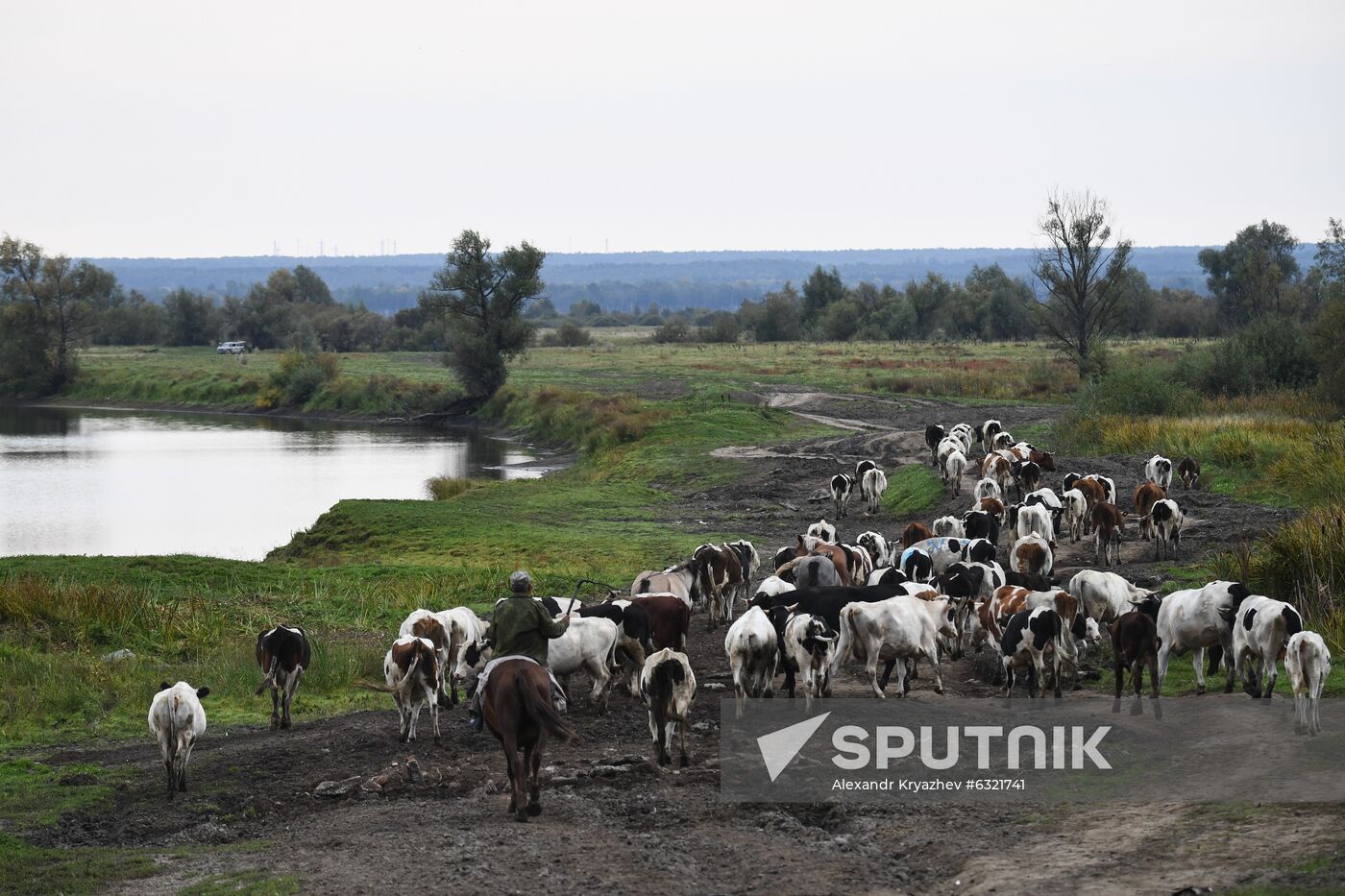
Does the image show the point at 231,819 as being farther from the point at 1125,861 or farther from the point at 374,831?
the point at 1125,861

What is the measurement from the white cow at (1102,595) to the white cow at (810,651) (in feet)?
14.0

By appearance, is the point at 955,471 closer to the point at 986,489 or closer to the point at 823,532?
the point at 986,489

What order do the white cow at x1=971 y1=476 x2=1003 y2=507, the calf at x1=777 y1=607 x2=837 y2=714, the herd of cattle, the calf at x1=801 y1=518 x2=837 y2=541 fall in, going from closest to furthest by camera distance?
the herd of cattle, the calf at x1=777 y1=607 x2=837 y2=714, the calf at x1=801 y1=518 x2=837 y2=541, the white cow at x1=971 y1=476 x2=1003 y2=507

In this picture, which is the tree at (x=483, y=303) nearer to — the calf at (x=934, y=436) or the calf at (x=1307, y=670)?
the calf at (x=934, y=436)

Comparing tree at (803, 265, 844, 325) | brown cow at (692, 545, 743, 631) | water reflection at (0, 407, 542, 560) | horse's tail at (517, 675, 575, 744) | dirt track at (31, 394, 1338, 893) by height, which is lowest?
water reflection at (0, 407, 542, 560)

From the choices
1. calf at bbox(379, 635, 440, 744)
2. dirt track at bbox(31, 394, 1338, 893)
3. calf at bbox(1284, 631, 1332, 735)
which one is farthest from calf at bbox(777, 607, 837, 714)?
calf at bbox(1284, 631, 1332, 735)

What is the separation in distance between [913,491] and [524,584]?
72.1ft

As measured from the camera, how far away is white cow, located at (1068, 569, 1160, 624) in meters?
17.2

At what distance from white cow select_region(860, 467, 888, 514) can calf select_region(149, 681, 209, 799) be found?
22144 millimetres

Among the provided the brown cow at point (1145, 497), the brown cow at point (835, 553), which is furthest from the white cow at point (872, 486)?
the brown cow at point (835, 553)

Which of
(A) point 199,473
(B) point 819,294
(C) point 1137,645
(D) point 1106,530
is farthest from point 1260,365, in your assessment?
(B) point 819,294

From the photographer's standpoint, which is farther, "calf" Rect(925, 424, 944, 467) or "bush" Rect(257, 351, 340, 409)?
"bush" Rect(257, 351, 340, 409)

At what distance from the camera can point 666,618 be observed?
16641 millimetres

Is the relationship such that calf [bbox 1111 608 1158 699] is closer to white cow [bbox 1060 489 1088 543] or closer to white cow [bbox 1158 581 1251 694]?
white cow [bbox 1158 581 1251 694]
